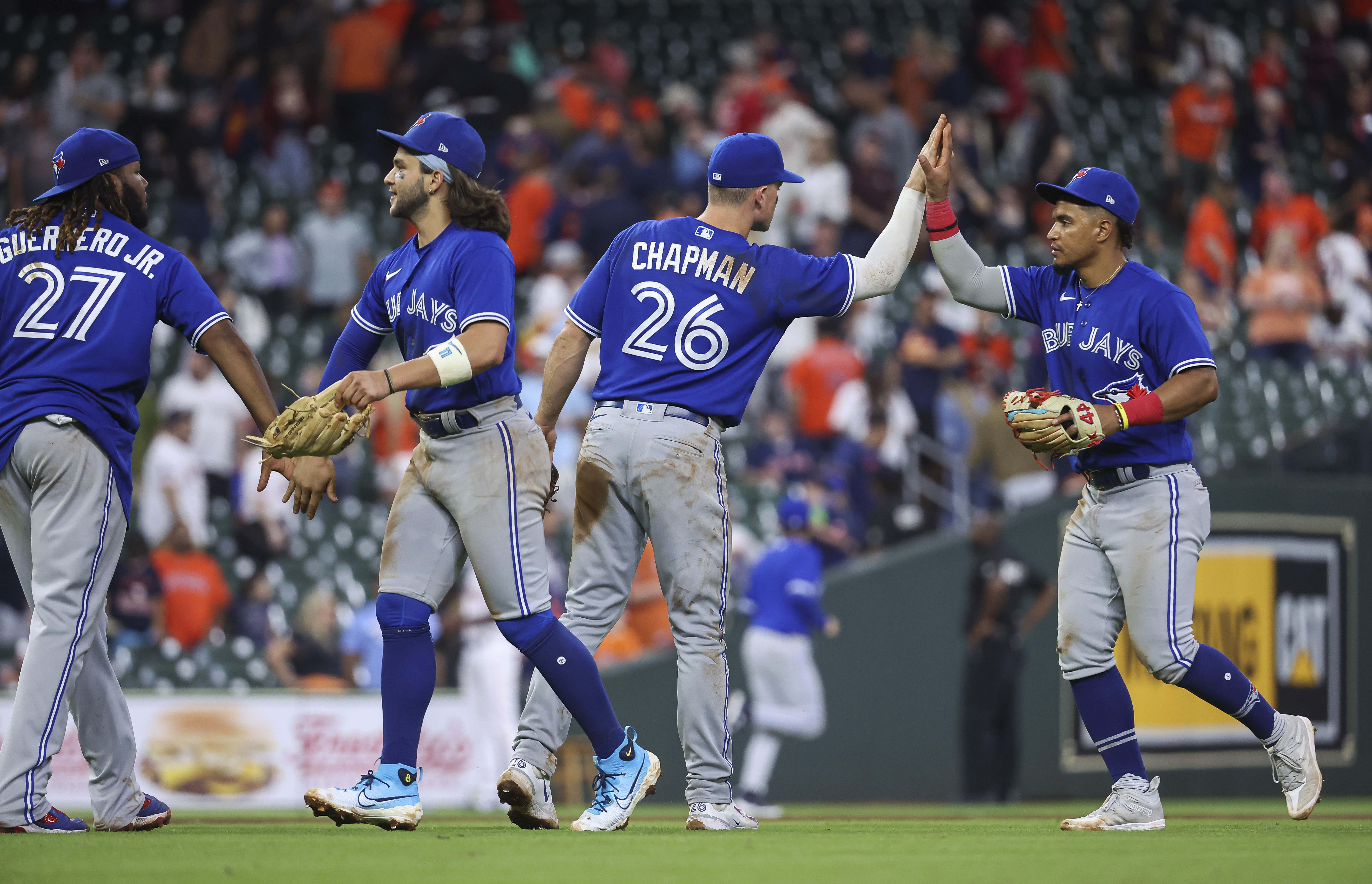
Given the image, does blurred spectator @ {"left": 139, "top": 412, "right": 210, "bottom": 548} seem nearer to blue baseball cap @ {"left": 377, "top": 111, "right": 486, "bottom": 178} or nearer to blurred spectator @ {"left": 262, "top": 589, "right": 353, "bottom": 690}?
blurred spectator @ {"left": 262, "top": 589, "right": 353, "bottom": 690}

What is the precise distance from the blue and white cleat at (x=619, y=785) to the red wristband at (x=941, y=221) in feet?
6.96

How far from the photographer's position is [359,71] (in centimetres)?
1487

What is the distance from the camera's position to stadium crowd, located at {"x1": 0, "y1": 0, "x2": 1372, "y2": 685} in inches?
454

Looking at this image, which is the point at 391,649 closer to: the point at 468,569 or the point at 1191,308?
the point at 1191,308

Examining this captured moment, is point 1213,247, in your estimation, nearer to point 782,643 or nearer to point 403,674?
point 782,643

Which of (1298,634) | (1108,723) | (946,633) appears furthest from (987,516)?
(1108,723)

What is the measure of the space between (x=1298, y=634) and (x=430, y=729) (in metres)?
6.38

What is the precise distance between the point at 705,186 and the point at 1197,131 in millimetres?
5498

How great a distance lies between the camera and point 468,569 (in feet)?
36.0

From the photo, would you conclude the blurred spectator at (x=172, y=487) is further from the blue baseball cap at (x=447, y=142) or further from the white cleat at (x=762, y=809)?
the blue baseball cap at (x=447, y=142)

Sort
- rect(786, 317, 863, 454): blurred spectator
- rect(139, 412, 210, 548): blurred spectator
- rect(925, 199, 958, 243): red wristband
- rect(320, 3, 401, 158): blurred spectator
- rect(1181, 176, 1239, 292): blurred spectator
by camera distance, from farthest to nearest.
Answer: rect(320, 3, 401, 158): blurred spectator
rect(1181, 176, 1239, 292): blurred spectator
rect(786, 317, 863, 454): blurred spectator
rect(139, 412, 210, 548): blurred spectator
rect(925, 199, 958, 243): red wristband

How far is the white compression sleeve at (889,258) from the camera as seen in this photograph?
5.36 metres

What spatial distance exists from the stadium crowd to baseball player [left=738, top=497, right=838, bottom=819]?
2.73 ft

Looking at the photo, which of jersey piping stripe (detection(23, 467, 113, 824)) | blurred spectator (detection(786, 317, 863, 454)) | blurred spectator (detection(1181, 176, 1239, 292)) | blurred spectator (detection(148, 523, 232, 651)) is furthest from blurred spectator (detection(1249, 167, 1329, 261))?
jersey piping stripe (detection(23, 467, 113, 824))
